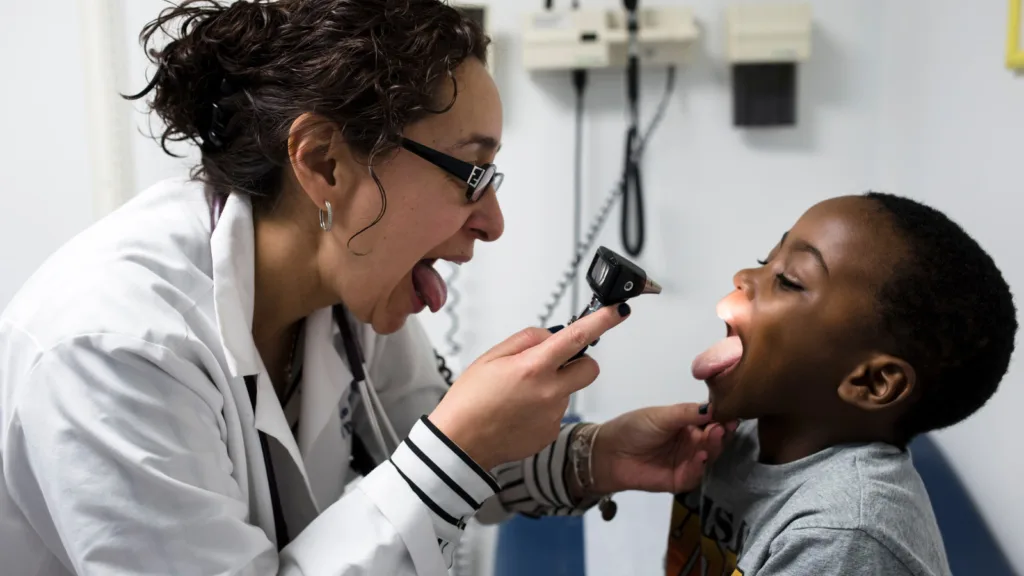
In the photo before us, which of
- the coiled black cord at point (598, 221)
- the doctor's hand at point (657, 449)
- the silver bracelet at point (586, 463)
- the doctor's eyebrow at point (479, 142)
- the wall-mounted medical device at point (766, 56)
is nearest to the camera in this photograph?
the doctor's eyebrow at point (479, 142)

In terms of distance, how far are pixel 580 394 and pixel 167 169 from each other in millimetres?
1304

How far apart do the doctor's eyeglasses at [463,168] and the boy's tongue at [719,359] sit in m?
0.38

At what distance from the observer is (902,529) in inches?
36.8

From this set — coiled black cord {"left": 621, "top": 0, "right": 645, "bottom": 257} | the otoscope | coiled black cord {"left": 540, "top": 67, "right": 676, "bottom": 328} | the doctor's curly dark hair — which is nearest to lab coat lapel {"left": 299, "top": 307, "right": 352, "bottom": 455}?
the doctor's curly dark hair

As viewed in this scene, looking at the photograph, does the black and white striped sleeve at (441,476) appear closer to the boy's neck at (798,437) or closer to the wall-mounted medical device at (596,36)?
the boy's neck at (798,437)

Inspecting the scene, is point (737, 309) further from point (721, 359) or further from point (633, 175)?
point (633, 175)

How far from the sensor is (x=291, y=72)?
1062 mm

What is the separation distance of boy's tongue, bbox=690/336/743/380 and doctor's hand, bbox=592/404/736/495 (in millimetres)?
82

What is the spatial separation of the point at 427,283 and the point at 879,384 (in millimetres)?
640

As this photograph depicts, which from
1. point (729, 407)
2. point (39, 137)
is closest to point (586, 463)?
point (729, 407)

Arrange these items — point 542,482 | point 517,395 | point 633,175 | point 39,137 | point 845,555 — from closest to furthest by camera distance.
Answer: point 845,555, point 517,395, point 542,482, point 633,175, point 39,137

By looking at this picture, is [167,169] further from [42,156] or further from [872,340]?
[872,340]

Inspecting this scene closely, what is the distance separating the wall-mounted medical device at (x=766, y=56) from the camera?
1.99m

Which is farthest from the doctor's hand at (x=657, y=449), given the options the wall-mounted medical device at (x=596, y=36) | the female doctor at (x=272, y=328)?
the wall-mounted medical device at (x=596, y=36)
